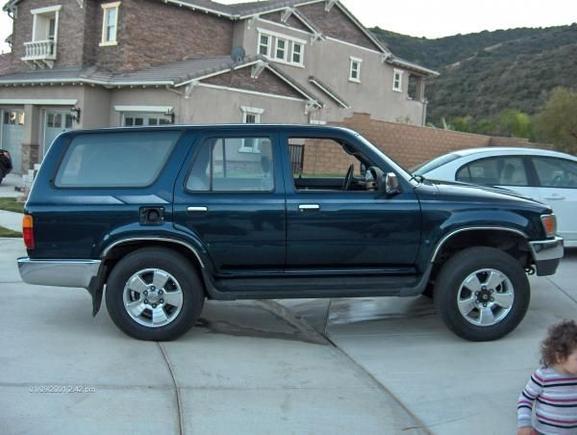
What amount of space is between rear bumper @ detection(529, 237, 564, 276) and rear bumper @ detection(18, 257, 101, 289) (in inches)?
150

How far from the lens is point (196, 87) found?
22906mm

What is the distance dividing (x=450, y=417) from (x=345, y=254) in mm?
1835

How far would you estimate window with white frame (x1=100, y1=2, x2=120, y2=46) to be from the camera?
25391 millimetres

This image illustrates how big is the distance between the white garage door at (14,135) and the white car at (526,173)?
21.8m

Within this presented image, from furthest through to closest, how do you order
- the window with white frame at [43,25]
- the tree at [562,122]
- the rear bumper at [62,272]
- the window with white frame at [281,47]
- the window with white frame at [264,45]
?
the tree at [562,122]
the window with white frame at [281,47]
the window with white frame at [264,45]
the window with white frame at [43,25]
the rear bumper at [62,272]

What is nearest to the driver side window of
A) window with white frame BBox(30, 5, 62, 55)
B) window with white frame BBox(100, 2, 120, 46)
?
window with white frame BBox(100, 2, 120, 46)

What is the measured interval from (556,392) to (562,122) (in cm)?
3187

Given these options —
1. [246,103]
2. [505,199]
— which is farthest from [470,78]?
[505,199]

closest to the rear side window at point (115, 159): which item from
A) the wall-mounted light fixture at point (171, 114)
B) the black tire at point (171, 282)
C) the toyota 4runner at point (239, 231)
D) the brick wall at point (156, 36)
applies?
the toyota 4runner at point (239, 231)

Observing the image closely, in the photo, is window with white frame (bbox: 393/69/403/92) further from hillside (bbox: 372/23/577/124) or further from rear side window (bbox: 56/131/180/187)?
rear side window (bbox: 56/131/180/187)

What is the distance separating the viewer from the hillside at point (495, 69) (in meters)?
54.8

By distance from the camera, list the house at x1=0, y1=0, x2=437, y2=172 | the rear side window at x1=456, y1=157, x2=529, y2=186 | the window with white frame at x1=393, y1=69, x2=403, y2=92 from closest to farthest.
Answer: the rear side window at x1=456, y1=157, x2=529, y2=186 → the house at x1=0, y1=0, x2=437, y2=172 → the window with white frame at x1=393, y1=69, x2=403, y2=92

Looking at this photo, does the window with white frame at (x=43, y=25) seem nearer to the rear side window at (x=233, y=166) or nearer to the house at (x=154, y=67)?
the house at (x=154, y=67)

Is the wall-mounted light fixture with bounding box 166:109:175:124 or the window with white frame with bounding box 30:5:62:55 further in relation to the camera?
the window with white frame with bounding box 30:5:62:55
